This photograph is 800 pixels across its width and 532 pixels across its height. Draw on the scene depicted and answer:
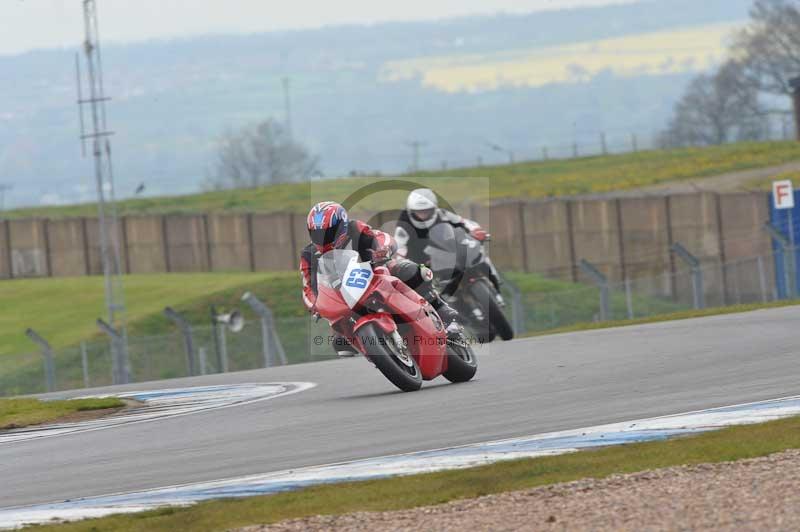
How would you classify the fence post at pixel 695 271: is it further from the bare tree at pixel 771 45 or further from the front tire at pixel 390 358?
the bare tree at pixel 771 45

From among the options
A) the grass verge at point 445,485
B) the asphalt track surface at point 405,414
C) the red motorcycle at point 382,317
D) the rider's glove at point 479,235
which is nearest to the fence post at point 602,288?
the rider's glove at point 479,235

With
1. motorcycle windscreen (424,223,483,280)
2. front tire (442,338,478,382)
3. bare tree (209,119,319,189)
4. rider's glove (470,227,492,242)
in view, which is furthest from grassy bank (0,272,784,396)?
bare tree (209,119,319,189)

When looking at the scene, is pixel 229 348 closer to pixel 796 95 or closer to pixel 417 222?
pixel 417 222

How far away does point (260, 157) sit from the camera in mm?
151375

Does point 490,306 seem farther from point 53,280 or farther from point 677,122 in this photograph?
point 677,122

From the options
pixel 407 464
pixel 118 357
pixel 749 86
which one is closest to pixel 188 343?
pixel 118 357

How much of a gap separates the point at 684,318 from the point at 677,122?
101 metres

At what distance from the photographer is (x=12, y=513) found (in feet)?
29.8

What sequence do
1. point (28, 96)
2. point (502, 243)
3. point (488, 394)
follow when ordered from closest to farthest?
point (488, 394) → point (502, 243) → point (28, 96)

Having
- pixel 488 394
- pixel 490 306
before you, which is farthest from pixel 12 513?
pixel 490 306

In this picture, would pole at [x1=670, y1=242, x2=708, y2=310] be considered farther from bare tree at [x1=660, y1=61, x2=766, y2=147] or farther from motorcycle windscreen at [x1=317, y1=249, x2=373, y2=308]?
bare tree at [x1=660, y1=61, x2=766, y2=147]

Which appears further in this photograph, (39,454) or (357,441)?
(39,454)

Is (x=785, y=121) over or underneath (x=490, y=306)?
over

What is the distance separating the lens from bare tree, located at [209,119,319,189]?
146875 mm
